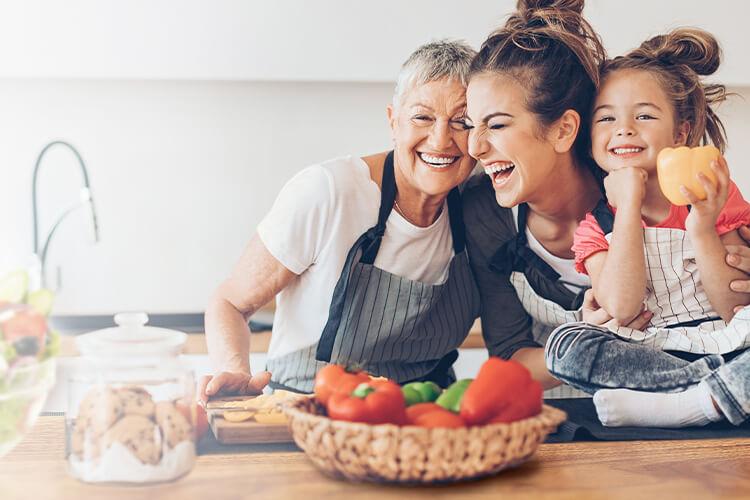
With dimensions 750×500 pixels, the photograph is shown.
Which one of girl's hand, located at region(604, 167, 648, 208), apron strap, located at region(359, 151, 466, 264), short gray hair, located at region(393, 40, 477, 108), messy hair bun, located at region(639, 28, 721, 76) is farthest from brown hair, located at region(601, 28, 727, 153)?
apron strap, located at region(359, 151, 466, 264)

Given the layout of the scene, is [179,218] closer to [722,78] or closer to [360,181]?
[360,181]

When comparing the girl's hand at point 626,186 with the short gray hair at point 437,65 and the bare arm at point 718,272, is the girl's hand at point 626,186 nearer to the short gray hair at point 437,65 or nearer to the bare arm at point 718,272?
the bare arm at point 718,272

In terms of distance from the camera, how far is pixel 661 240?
5.42 ft

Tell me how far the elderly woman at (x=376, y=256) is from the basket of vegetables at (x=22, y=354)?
79 centimetres

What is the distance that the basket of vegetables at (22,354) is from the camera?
0.99m

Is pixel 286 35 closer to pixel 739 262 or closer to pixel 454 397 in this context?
pixel 739 262

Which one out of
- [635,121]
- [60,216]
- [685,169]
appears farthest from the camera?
[60,216]

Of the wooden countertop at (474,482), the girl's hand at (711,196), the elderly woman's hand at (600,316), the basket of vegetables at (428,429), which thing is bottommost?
the wooden countertop at (474,482)

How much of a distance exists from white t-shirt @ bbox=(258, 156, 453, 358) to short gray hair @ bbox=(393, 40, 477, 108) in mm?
215

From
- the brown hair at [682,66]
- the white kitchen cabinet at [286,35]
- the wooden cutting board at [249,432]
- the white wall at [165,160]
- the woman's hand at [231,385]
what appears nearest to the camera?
the wooden cutting board at [249,432]

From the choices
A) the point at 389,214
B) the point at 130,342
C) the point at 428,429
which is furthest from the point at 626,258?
the point at 130,342

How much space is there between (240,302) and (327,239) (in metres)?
0.23

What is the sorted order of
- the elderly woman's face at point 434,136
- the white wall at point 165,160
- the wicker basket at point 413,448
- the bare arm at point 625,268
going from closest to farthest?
the wicker basket at point 413,448 → the bare arm at point 625,268 → the elderly woman's face at point 434,136 → the white wall at point 165,160

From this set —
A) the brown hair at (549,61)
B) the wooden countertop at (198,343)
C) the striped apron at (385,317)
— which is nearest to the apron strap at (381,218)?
the striped apron at (385,317)
